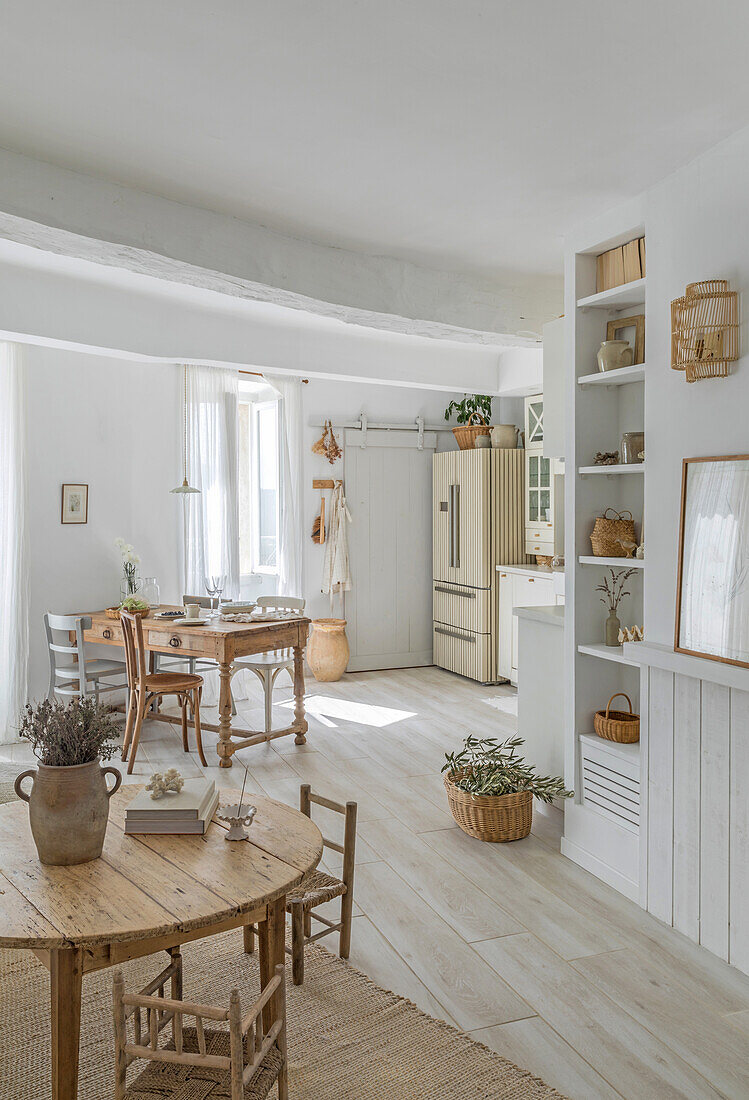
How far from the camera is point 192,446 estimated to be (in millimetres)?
6523

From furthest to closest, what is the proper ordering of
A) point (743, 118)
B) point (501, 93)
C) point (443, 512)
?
point (443, 512)
point (743, 118)
point (501, 93)

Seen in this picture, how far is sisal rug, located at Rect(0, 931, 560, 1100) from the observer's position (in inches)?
84.2

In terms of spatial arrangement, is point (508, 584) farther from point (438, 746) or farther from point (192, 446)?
point (192, 446)

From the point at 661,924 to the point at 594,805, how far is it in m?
0.56

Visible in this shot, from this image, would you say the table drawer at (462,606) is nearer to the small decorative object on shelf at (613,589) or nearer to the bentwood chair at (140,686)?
the bentwood chair at (140,686)

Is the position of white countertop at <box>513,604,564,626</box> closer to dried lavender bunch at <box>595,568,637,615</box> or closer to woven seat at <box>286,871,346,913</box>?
dried lavender bunch at <box>595,568,637,615</box>

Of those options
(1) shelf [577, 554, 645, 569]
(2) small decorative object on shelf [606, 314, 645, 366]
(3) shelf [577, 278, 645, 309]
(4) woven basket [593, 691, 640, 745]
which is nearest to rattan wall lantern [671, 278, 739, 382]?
(3) shelf [577, 278, 645, 309]

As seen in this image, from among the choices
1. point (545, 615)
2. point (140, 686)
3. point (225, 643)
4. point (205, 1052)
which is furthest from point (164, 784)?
point (140, 686)

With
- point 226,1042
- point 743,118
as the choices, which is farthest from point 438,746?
point 743,118

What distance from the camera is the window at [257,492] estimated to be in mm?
7410

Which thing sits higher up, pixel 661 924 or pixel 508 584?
pixel 508 584

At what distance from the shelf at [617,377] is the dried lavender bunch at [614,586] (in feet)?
2.64

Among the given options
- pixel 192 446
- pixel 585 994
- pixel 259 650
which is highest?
pixel 192 446

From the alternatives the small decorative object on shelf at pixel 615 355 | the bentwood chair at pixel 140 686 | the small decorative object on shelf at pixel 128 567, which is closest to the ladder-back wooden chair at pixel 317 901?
the small decorative object on shelf at pixel 615 355
